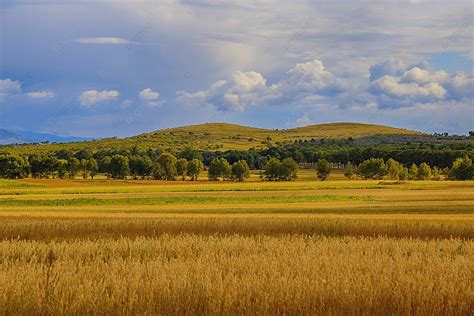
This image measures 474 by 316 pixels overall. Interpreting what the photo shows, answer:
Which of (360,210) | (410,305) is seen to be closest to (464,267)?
(410,305)

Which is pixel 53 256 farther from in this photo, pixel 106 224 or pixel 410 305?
pixel 106 224

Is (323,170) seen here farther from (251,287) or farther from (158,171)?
(251,287)

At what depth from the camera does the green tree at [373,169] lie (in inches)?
6276

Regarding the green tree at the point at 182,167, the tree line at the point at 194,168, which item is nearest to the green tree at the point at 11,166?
the tree line at the point at 194,168

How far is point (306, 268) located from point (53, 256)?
8.18 m

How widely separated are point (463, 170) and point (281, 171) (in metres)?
42.1

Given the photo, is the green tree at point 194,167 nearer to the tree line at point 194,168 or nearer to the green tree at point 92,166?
the tree line at point 194,168

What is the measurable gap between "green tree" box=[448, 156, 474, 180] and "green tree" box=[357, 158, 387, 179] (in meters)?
17.4

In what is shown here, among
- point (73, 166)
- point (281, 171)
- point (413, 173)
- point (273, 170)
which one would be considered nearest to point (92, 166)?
point (73, 166)

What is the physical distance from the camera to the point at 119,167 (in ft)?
513

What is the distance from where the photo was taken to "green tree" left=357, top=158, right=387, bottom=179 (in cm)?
15941

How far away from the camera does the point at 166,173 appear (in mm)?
152750

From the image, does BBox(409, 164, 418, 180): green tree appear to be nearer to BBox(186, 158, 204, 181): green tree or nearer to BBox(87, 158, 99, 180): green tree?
BBox(186, 158, 204, 181): green tree

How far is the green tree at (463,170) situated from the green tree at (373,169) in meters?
17.4
